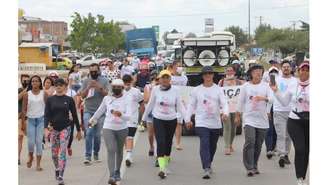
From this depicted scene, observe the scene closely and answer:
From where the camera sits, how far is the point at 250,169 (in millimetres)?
9641

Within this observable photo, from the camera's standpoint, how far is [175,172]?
10.1m

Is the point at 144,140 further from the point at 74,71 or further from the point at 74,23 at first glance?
the point at 74,23

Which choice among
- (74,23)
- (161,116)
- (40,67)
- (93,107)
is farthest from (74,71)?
(74,23)

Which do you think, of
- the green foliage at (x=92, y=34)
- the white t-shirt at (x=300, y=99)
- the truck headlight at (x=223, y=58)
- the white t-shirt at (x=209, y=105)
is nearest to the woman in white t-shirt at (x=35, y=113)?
the white t-shirt at (x=209, y=105)

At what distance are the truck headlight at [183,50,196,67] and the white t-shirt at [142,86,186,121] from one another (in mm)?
9824

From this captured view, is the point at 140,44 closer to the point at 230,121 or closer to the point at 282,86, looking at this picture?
the point at 230,121

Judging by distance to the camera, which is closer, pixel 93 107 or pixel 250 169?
pixel 250 169

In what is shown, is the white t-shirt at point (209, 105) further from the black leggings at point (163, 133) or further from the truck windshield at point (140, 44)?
the truck windshield at point (140, 44)

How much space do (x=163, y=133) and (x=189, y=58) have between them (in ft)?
34.1

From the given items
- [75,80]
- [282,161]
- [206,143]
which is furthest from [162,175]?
[75,80]

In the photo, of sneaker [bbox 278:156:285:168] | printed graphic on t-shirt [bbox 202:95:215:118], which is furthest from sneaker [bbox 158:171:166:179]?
sneaker [bbox 278:156:285:168]

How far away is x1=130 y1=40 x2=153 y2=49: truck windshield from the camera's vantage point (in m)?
57.2

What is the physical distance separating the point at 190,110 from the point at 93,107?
2163 millimetres

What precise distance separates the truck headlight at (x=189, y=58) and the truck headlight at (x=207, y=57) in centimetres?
24
